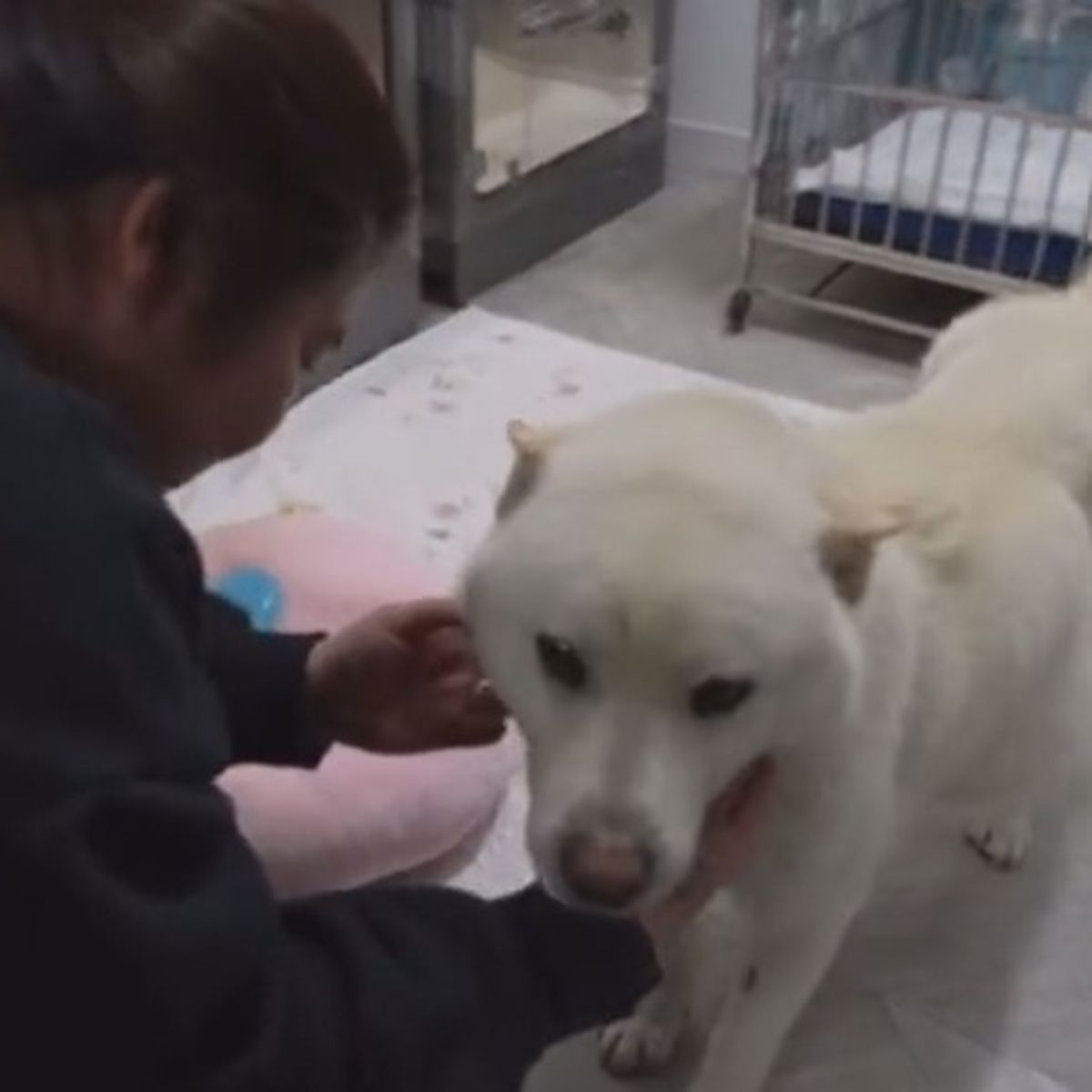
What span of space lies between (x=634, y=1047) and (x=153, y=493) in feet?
2.44

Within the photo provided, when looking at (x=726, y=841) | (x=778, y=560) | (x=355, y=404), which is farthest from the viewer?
(x=355, y=404)

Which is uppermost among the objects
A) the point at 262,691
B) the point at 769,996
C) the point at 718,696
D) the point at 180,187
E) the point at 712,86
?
the point at 180,187

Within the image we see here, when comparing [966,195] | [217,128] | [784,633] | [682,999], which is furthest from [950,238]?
[217,128]

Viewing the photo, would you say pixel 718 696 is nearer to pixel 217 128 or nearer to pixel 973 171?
pixel 217 128

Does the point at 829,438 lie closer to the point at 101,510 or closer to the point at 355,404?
the point at 101,510

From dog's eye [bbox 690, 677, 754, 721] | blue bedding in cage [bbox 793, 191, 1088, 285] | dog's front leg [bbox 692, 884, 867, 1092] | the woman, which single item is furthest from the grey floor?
the woman

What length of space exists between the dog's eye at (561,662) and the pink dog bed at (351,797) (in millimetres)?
470

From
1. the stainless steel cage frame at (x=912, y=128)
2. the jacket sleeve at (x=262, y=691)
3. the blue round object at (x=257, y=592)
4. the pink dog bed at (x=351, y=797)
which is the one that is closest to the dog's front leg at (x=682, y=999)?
the pink dog bed at (x=351, y=797)

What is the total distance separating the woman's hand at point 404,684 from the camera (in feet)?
3.50

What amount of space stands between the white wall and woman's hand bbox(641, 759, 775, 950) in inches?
78.8

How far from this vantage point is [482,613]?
0.91m

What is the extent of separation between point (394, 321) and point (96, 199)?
164 centimetres

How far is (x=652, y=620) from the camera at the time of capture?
32.5 inches

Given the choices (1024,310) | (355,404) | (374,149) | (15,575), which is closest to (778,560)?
(374,149)
